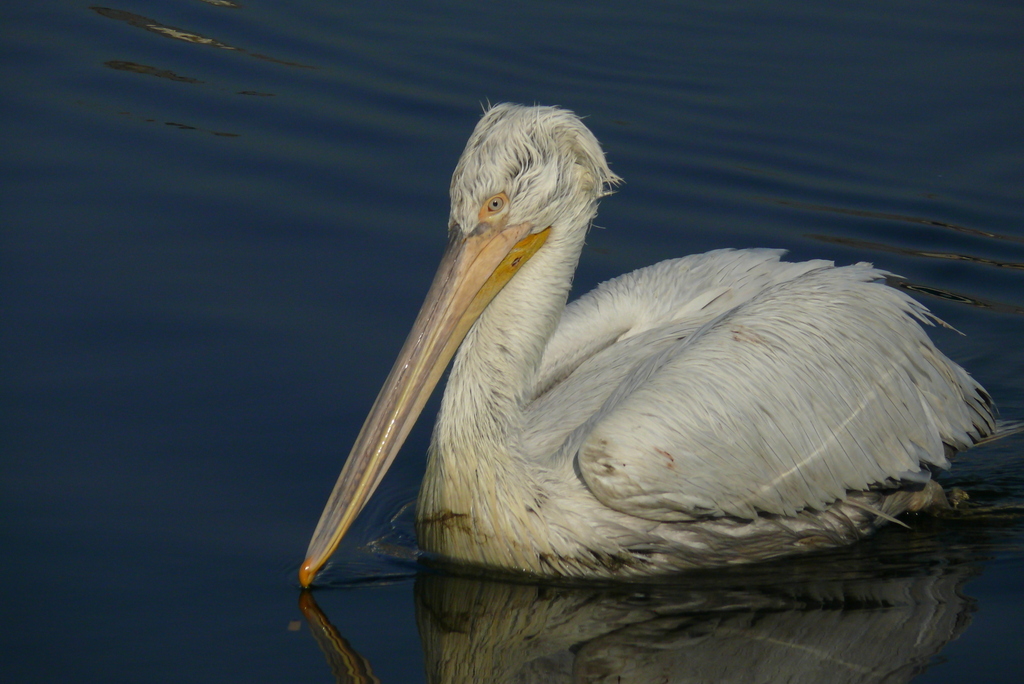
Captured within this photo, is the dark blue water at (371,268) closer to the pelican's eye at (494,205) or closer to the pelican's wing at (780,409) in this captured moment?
the pelican's wing at (780,409)

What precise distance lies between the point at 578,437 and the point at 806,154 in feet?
12.5

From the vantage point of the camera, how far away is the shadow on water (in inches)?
134

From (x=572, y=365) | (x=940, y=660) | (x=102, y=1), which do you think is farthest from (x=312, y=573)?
(x=102, y=1)

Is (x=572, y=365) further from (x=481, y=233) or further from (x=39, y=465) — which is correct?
(x=39, y=465)

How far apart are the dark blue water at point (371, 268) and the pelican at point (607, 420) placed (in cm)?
17

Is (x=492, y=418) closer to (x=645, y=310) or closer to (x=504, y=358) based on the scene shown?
(x=504, y=358)

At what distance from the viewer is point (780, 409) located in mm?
3998

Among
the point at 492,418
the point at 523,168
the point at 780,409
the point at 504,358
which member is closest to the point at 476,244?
the point at 523,168

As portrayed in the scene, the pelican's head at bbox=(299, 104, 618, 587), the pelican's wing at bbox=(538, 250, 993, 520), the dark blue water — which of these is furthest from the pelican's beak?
the pelican's wing at bbox=(538, 250, 993, 520)

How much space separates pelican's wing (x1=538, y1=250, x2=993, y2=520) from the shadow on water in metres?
0.26

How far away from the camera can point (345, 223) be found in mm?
6070

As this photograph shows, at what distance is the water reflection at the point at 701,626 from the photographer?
3.40 metres

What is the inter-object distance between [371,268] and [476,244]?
1884 mm

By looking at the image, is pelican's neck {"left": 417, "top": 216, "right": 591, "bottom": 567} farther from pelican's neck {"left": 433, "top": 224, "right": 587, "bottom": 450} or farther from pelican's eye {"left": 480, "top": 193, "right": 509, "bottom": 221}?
pelican's eye {"left": 480, "top": 193, "right": 509, "bottom": 221}
